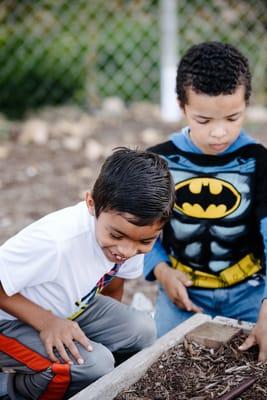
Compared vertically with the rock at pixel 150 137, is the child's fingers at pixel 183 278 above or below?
above

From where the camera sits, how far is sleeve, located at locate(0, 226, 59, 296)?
91.4 inches

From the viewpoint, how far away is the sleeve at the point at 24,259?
2320mm

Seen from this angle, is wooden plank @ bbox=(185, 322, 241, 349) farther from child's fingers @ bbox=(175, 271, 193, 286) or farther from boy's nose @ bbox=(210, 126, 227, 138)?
boy's nose @ bbox=(210, 126, 227, 138)

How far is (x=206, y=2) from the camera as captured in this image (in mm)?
8258

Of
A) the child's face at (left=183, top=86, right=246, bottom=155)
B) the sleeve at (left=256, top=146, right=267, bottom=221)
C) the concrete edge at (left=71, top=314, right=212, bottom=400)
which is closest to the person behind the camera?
the concrete edge at (left=71, top=314, right=212, bottom=400)

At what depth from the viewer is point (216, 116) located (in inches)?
104

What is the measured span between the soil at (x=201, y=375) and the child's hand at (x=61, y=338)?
22cm

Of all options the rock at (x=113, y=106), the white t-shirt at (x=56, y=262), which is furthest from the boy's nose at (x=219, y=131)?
the rock at (x=113, y=106)

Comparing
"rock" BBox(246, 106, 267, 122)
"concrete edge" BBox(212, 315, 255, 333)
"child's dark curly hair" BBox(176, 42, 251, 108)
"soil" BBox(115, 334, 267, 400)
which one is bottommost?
"rock" BBox(246, 106, 267, 122)

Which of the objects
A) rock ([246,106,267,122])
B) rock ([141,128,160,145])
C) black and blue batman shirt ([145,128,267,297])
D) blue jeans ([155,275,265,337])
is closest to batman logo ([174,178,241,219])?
black and blue batman shirt ([145,128,267,297])

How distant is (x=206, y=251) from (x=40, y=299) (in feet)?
2.29

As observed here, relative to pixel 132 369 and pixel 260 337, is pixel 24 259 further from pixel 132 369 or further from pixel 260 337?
pixel 260 337

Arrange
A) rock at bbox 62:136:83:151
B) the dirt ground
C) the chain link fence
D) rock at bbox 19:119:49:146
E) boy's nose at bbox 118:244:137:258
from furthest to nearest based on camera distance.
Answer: the chain link fence
rock at bbox 19:119:49:146
rock at bbox 62:136:83:151
the dirt ground
boy's nose at bbox 118:244:137:258

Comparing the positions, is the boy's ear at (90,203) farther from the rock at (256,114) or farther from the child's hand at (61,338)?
the rock at (256,114)
